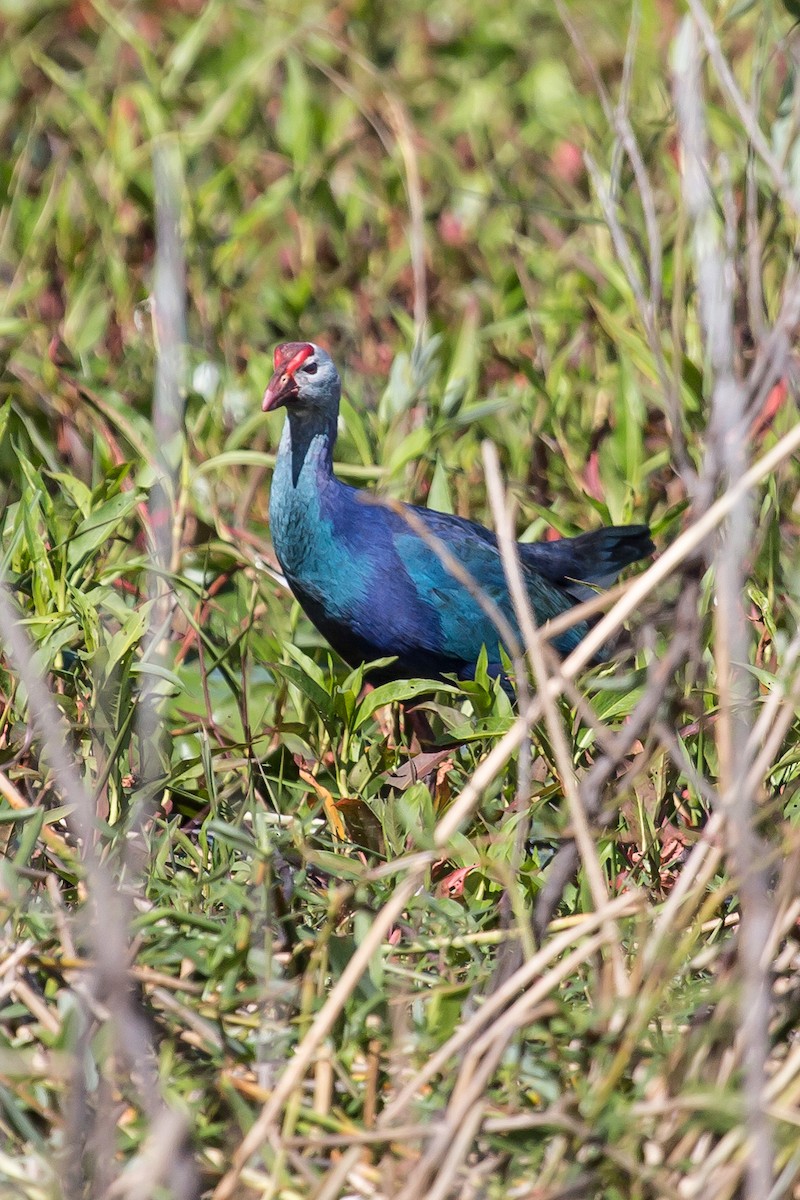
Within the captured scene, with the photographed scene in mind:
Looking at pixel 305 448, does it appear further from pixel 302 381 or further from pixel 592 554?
pixel 592 554

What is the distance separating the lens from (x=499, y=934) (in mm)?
1706

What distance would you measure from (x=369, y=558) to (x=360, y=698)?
0.80 feet

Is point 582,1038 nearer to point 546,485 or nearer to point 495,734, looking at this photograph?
point 495,734

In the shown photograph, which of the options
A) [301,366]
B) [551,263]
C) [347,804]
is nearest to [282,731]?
[347,804]

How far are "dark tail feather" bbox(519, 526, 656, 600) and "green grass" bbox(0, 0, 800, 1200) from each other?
100 mm

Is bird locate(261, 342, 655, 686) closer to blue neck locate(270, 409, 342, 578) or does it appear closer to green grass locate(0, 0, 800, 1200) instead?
blue neck locate(270, 409, 342, 578)

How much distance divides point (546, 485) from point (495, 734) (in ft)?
4.16

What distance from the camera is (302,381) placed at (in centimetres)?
257

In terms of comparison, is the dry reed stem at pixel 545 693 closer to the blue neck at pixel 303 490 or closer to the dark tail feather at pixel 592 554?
the blue neck at pixel 303 490

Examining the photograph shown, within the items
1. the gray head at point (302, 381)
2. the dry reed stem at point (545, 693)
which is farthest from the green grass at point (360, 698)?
the gray head at point (302, 381)

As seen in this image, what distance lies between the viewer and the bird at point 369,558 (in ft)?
8.30

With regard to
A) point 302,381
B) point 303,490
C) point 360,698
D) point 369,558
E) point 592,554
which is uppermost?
point 302,381

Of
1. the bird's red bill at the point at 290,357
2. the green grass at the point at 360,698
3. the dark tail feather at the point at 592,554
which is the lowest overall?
the dark tail feather at the point at 592,554

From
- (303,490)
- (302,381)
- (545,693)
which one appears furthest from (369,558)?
(545,693)
